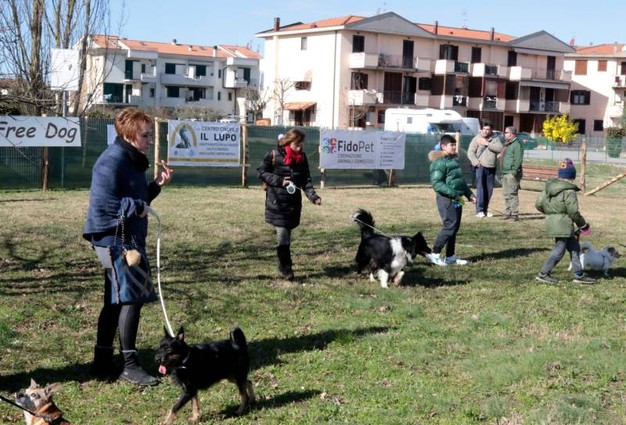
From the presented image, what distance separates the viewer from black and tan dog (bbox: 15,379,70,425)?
14.2 feet

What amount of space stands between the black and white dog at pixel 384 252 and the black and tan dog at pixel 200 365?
426 centimetres

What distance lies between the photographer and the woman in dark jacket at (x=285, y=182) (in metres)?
9.08

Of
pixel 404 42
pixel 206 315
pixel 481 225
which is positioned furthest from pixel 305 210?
pixel 404 42

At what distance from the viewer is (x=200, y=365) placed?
5.12 meters

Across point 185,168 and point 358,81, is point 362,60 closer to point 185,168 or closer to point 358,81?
point 358,81

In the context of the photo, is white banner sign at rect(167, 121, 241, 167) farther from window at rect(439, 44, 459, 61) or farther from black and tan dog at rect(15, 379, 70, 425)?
window at rect(439, 44, 459, 61)

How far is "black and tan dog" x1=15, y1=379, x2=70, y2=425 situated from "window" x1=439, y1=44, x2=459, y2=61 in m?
67.2

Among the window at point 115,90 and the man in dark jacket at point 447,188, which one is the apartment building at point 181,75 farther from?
the man in dark jacket at point 447,188

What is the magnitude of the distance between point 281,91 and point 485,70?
17996 mm

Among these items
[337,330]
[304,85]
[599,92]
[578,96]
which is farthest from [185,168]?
[599,92]

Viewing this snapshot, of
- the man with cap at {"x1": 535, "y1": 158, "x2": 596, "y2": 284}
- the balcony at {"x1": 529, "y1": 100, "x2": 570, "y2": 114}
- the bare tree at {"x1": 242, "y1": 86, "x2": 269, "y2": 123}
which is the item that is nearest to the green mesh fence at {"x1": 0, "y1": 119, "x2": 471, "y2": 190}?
the man with cap at {"x1": 535, "y1": 158, "x2": 596, "y2": 284}

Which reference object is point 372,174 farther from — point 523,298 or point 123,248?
point 123,248

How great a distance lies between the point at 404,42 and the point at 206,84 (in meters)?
29.3

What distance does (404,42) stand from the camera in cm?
6638
